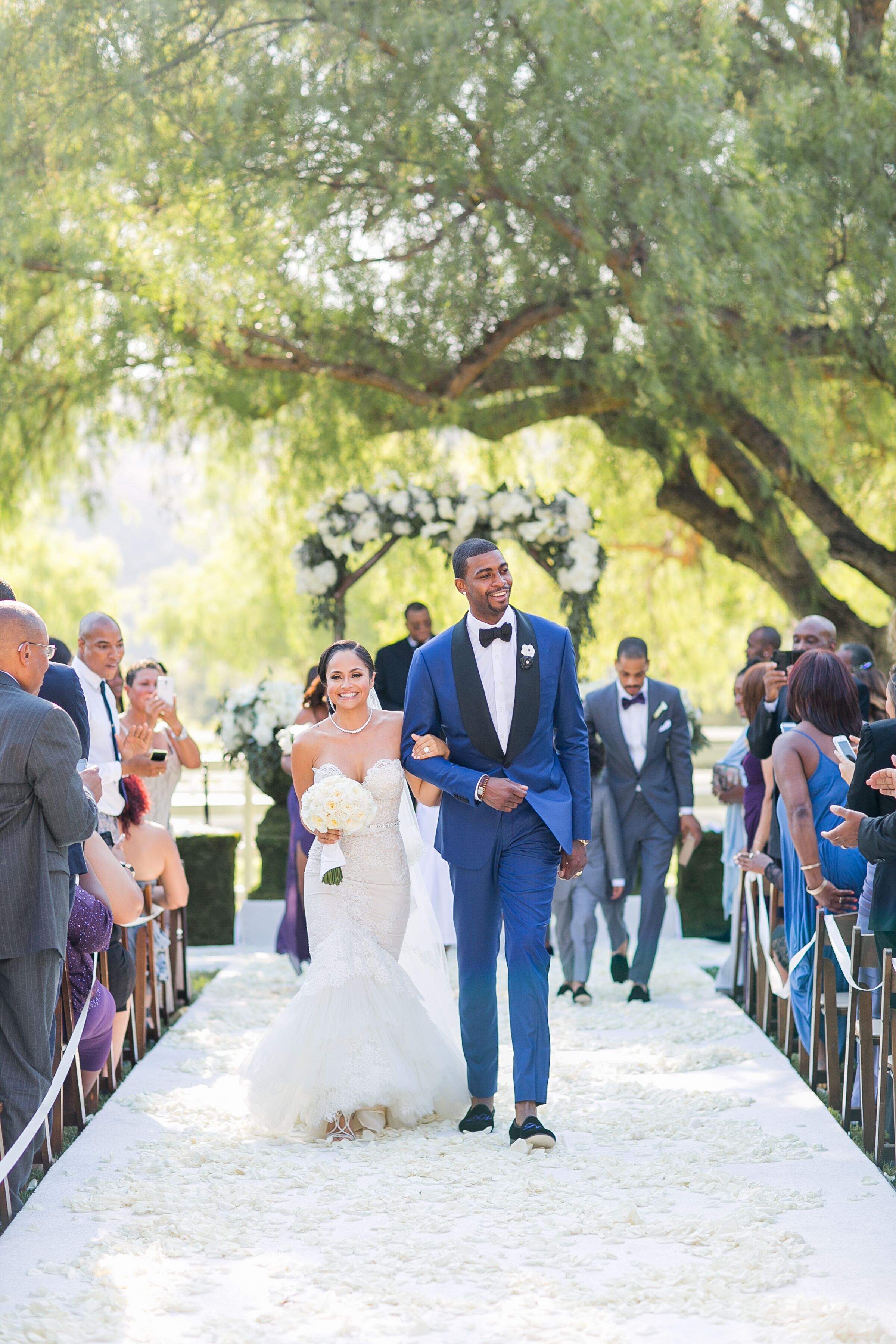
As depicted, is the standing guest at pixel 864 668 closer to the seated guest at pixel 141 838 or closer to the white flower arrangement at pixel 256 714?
the seated guest at pixel 141 838

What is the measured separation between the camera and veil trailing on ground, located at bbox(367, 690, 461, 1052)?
Result: 587 centimetres

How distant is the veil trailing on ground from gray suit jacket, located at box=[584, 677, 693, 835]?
2728 millimetres

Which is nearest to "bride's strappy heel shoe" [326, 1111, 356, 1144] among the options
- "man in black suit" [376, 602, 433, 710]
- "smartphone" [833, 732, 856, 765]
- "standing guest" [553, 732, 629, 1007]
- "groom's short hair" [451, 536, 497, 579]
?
"groom's short hair" [451, 536, 497, 579]

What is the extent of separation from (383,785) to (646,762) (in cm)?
298

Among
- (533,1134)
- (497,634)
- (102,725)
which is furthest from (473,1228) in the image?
(102,725)

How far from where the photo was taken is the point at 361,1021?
216 inches

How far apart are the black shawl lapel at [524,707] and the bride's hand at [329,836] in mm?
705

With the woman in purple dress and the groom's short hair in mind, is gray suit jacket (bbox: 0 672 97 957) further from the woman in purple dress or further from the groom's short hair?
→ the woman in purple dress

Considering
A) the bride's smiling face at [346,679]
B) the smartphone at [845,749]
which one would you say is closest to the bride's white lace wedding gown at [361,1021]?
the bride's smiling face at [346,679]

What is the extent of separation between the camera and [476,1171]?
4945 millimetres

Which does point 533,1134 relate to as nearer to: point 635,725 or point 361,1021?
point 361,1021

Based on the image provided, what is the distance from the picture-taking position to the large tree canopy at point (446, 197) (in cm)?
1038

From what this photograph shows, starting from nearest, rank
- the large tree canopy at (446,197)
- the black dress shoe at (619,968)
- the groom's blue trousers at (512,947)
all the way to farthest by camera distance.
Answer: the groom's blue trousers at (512,947)
the black dress shoe at (619,968)
the large tree canopy at (446,197)

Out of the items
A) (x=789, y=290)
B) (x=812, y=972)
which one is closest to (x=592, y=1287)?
(x=812, y=972)
